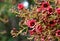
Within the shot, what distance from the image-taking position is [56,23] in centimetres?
123

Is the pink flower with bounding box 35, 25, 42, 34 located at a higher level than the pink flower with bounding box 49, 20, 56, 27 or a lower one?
lower

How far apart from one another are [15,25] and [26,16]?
461 mm

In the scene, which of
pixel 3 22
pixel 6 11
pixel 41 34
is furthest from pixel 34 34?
pixel 6 11

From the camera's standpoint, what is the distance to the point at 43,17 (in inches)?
48.6

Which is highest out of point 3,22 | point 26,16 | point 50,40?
point 26,16

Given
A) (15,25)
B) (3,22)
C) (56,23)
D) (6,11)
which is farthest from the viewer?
(6,11)

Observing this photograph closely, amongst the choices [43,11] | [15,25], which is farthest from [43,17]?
[15,25]

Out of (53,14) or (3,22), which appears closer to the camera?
(53,14)

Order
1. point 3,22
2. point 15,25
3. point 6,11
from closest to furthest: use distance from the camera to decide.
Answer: point 15,25 → point 3,22 → point 6,11

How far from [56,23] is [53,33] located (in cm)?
5

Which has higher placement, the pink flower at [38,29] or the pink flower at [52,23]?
the pink flower at [52,23]

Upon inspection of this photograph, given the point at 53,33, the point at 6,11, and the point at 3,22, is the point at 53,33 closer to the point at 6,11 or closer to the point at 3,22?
Result: the point at 3,22

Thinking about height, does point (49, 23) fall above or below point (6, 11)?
above

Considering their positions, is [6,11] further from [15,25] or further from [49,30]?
[49,30]
